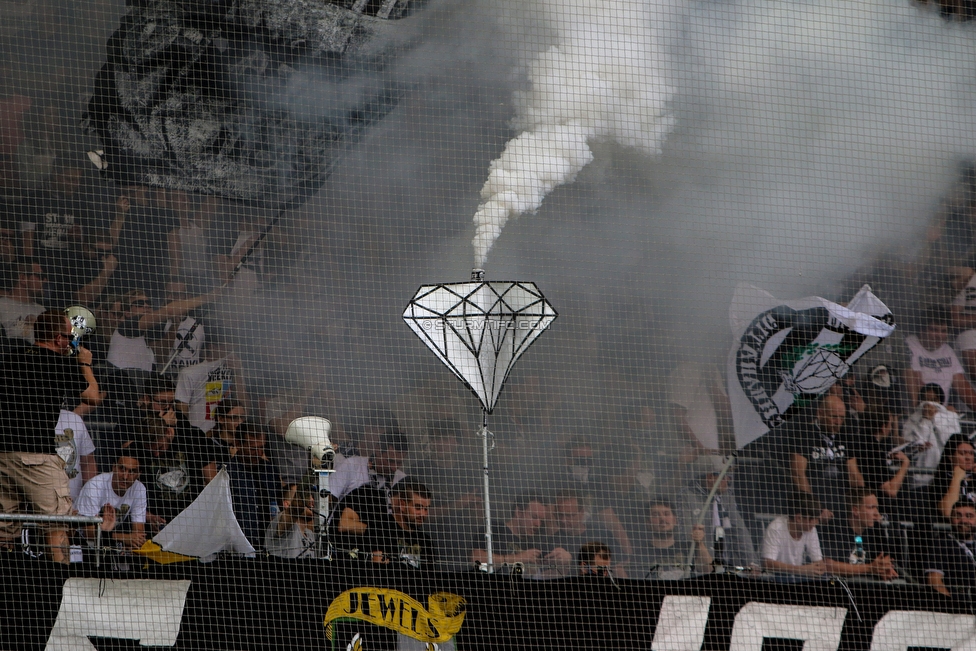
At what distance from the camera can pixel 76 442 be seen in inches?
180

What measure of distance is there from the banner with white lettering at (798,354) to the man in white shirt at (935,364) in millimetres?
630

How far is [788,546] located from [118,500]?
3284 mm

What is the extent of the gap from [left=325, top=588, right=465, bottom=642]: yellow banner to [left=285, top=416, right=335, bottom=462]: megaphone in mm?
758

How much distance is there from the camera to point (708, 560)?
17.1 ft

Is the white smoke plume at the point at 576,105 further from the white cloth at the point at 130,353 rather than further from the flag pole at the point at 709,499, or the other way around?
the white cloth at the point at 130,353

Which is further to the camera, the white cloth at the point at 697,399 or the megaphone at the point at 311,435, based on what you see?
the white cloth at the point at 697,399

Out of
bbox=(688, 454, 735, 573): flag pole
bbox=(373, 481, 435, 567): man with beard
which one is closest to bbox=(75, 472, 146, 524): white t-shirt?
bbox=(373, 481, 435, 567): man with beard

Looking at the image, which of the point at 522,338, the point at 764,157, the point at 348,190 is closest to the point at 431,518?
the point at 522,338

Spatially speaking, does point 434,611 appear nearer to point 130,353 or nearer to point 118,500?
point 118,500

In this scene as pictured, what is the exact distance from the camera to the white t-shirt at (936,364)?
6.21m

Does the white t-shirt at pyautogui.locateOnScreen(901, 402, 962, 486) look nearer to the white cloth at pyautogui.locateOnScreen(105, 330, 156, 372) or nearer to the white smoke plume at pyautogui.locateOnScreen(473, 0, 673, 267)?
the white smoke plume at pyautogui.locateOnScreen(473, 0, 673, 267)

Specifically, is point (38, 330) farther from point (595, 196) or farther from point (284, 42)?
point (595, 196)

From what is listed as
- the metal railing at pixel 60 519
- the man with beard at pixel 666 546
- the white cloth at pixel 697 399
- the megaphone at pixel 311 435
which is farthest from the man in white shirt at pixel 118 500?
the white cloth at pixel 697 399

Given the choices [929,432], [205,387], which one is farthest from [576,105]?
[205,387]
